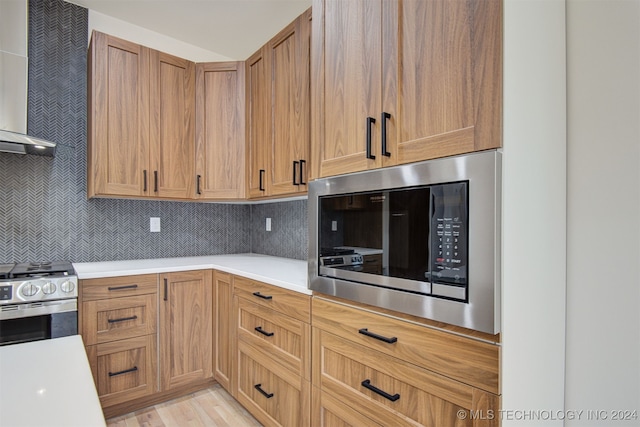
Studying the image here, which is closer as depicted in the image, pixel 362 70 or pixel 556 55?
pixel 556 55

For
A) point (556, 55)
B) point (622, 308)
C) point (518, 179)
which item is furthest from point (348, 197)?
point (622, 308)

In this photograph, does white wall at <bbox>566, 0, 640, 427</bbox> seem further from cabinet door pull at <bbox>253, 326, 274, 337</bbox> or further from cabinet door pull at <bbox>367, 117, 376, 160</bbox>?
cabinet door pull at <bbox>253, 326, 274, 337</bbox>

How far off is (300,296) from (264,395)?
0.69 meters

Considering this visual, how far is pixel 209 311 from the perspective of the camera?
2432 millimetres

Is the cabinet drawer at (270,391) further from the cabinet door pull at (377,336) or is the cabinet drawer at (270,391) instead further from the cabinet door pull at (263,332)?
the cabinet door pull at (377,336)

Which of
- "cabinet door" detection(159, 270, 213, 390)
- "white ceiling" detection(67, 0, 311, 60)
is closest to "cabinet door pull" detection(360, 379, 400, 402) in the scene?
"cabinet door" detection(159, 270, 213, 390)

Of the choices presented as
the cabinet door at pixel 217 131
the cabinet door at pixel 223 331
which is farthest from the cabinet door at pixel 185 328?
the cabinet door at pixel 217 131

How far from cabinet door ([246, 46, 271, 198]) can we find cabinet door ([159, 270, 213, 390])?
754 millimetres

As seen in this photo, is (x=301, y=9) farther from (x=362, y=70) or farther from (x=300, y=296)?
(x=300, y=296)

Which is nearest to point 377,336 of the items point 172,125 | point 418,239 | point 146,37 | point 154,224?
point 418,239

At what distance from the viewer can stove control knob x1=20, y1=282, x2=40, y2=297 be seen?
1.76m

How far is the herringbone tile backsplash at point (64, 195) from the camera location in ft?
7.54

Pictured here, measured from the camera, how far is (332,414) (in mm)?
1413

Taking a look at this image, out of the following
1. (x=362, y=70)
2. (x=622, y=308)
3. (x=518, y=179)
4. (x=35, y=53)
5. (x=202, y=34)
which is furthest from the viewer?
(x=202, y=34)
